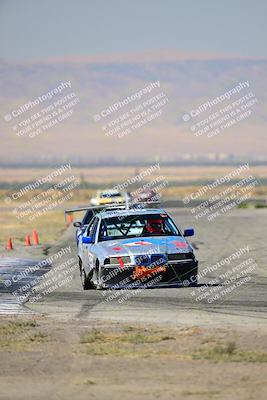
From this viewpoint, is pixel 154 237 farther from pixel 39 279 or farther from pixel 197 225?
pixel 197 225

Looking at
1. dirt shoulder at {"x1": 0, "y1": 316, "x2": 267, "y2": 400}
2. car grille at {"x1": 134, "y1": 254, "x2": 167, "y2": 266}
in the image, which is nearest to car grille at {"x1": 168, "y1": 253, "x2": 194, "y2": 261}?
car grille at {"x1": 134, "y1": 254, "x2": 167, "y2": 266}

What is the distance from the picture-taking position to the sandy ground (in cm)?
965

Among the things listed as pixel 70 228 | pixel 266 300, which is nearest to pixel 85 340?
pixel 266 300

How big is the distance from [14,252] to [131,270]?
1342cm

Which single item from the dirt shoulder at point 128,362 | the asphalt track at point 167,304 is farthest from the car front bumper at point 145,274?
the dirt shoulder at point 128,362

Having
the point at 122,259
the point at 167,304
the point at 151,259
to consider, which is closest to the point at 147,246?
the point at 151,259

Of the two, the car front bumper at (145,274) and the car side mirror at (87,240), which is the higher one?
the car side mirror at (87,240)

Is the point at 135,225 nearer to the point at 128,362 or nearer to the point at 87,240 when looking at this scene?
the point at 87,240

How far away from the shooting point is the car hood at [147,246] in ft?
58.6

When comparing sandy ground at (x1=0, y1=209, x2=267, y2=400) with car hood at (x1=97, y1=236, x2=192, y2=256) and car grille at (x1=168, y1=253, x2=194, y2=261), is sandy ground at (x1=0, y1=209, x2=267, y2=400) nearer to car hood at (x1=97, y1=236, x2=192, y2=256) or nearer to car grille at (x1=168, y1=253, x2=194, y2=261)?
car grille at (x1=168, y1=253, x2=194, y2=261)

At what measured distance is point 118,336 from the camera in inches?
497

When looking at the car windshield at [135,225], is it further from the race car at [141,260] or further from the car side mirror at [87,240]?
the car side mirror at [87,240]

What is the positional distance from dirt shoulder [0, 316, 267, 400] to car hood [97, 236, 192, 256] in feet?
13.7

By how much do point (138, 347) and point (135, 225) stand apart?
7600mm
